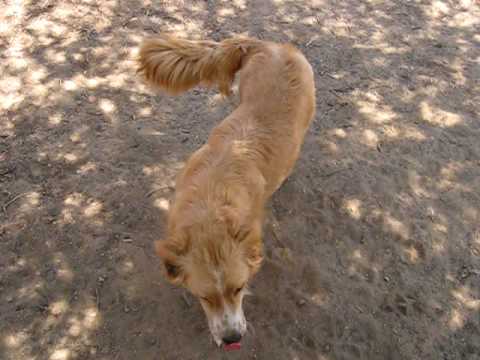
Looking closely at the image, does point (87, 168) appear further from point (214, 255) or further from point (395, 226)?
point (395, 226)

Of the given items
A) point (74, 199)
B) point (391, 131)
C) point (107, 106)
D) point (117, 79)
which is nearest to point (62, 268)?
point (74, 199)

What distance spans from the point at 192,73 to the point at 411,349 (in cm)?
336

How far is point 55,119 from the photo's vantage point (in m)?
5.16

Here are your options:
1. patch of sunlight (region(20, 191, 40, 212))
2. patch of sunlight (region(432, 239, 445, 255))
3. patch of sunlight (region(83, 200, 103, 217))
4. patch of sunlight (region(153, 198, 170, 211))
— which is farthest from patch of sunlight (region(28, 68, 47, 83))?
patch of sunlight (region(432, 239, 445, 255))

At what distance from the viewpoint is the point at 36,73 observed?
5.60 metres

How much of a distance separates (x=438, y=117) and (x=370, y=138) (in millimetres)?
1095

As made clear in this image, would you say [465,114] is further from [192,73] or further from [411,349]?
[192,73]

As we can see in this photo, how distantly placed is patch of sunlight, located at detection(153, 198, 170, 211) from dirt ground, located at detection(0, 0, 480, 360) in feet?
0.05

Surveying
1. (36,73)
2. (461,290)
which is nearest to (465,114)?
(461,290)

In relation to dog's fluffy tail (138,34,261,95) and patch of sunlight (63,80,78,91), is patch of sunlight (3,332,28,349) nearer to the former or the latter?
dog's fluffy tail (138,34,261,95)

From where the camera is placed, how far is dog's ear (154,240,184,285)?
111 inches

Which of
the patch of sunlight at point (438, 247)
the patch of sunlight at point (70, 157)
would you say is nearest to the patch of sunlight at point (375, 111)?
the patch of sunlight at point (438, 247)

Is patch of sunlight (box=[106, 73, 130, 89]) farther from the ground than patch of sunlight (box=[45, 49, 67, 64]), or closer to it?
closer to it

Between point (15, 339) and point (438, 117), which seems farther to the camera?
point (438, 117)
